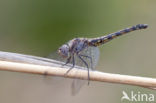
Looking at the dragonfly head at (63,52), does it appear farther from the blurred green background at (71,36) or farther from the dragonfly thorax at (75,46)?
the blurred green background at (71,36)

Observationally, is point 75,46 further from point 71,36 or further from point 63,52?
point 71,36

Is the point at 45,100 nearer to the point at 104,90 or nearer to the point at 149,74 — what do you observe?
the point at 104,90

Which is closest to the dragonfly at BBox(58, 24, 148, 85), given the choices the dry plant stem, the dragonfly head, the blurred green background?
the dragonfly head

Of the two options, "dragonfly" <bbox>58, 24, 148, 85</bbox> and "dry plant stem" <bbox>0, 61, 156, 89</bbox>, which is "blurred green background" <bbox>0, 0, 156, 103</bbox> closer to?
"dragonfly" <bbox>58, 24, 148, 85</bbox>

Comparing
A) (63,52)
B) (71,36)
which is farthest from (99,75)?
(71,36)

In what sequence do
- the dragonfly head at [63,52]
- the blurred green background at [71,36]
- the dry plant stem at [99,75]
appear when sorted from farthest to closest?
the blurred green background at [71,36], the dragonfly head at [63,52], the dry plant stem at [99,75]

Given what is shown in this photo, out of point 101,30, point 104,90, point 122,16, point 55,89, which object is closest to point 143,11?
point 122,16

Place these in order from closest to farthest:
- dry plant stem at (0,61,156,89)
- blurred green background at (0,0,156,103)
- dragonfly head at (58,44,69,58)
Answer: dry plant stem at (0,61,156,89)
dragonfly head at (58,44,69,58)
blurred green background at (0,0,156,103)

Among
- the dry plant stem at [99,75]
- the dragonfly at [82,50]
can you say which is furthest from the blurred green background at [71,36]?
the dry plant stem at [99,75]

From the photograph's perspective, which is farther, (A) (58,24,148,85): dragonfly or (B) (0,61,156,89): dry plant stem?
(A) (58,24,148,85): dragonfly
